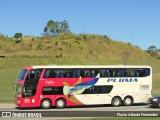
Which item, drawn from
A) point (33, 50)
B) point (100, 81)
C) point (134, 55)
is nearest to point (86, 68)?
point (100, 81)

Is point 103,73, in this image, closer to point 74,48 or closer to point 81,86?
point 81,86

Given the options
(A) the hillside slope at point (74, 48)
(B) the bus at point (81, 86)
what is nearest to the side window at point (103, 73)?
(B) the bus at point (81, 86)

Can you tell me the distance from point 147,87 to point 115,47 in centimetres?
10260

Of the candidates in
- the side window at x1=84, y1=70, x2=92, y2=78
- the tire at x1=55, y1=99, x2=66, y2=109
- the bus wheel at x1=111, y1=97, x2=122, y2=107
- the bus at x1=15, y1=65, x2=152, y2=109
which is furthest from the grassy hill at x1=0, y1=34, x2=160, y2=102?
the tire at x1=55, y1=99, x2=66, y2=109

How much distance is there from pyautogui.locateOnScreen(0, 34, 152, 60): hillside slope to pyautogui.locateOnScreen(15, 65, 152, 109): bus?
74420 mm

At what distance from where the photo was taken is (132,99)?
1240 inches

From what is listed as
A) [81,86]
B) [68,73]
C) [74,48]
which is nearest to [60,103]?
[81,86]

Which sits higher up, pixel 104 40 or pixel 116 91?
pixel 104 40

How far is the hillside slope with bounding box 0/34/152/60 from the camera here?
11231 cm

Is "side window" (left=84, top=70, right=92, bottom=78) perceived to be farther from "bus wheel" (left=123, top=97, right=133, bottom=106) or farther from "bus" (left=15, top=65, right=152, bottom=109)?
"bus wheel" (left=123, top=97, right=133, bottom=106)

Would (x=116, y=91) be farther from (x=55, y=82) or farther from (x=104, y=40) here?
(x=104, y=40)

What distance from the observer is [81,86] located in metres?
30.0

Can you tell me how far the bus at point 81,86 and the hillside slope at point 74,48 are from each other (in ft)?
244

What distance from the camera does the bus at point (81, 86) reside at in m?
28.8
